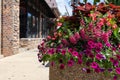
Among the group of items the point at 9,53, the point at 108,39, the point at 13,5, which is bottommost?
the point at 9,53

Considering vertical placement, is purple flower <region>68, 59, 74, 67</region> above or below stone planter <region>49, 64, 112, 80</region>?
above

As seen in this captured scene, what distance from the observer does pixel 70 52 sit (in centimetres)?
454

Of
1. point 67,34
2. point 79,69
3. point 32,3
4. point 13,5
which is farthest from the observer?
point 32,3

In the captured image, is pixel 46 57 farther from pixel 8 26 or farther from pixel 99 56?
pixel 8 26

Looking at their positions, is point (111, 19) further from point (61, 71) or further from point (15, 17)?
point (15, 17)

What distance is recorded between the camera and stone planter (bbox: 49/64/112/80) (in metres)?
4.38

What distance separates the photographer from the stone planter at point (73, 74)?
4375mm

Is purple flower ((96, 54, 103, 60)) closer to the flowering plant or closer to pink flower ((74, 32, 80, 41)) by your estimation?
the flowering plant

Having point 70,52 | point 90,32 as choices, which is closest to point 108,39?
point 90,32

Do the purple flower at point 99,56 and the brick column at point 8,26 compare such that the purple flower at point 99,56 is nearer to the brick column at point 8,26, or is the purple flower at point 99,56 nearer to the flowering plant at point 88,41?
the flowering plant at point 88,41

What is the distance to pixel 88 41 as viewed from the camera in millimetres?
4586

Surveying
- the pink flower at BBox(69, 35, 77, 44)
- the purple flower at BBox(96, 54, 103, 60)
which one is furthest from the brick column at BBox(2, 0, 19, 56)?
the purple flower at BBox(96, 54, 103, 60)

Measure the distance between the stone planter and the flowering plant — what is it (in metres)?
0.06

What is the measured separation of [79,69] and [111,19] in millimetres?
910
